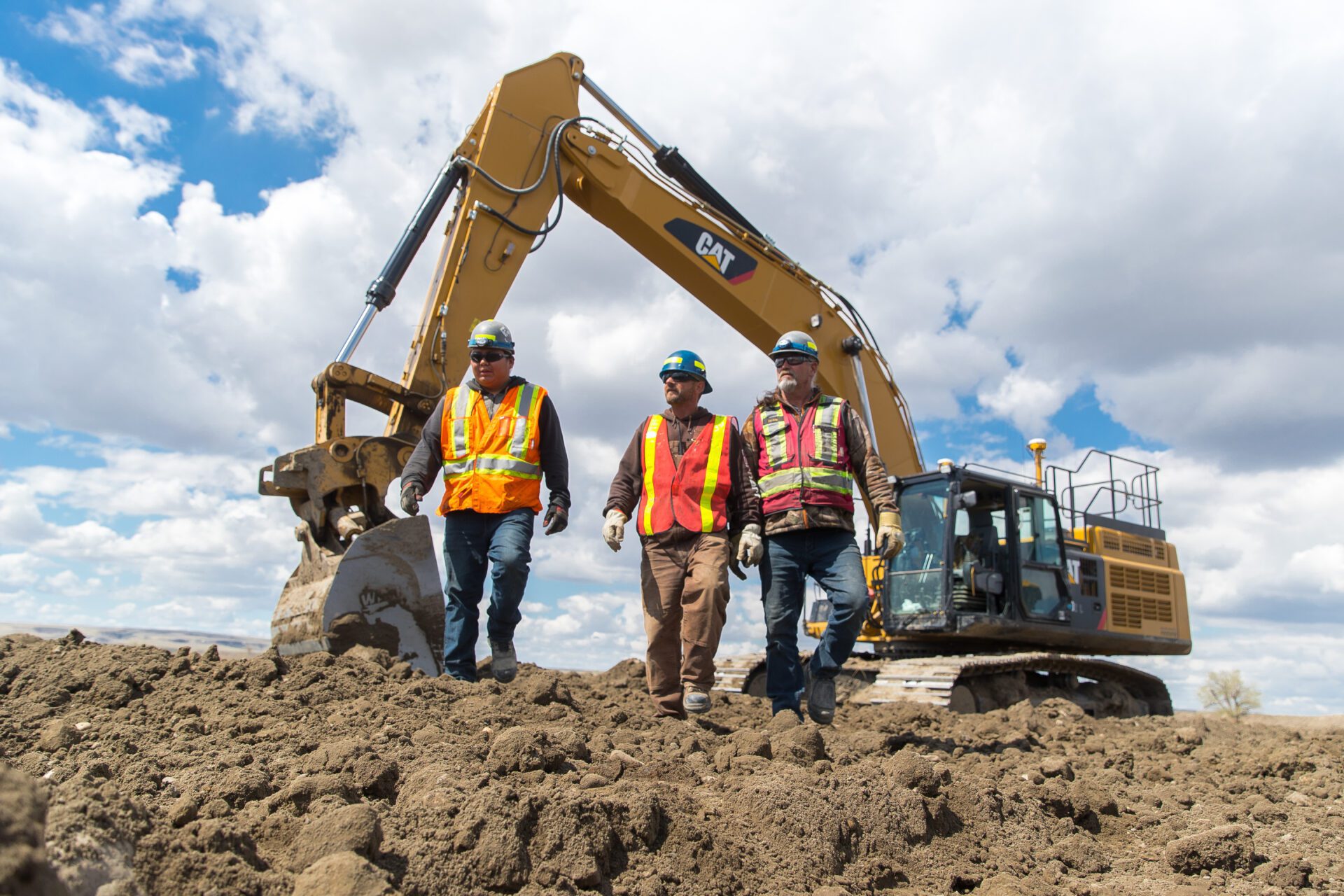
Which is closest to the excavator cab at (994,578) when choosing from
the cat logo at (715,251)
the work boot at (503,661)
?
the cat logo at (715,251)

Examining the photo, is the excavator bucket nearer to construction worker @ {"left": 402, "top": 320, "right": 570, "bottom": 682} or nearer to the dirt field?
construction worker @ {"left": 402, "top": 320, "right": 570, "bottom": 682}

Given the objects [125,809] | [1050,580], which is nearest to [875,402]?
[1050,580]

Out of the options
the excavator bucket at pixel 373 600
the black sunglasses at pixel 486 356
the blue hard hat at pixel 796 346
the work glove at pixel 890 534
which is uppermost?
the blue hard hat at pixel 796 346

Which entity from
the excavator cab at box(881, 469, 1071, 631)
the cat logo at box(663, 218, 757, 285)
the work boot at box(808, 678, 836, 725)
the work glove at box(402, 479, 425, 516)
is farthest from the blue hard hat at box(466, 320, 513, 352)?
the excavator cab at box(881, 469, 1071, 631)

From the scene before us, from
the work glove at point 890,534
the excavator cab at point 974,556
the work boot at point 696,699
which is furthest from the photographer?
the excavator cab at point 974,556

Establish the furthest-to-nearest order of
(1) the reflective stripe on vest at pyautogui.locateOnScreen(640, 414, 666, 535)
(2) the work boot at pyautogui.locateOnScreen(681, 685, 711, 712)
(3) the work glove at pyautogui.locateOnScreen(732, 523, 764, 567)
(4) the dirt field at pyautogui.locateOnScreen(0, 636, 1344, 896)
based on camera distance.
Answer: (1) the reflective stripe on vest at pyautogui.locateOnScreen(640, 414, 666, 535) → (3) the work glove at pyautogui.locateOnScreen(732, 523, 764, 567) → (2) the work boot at pyautogui.locateOnScreen(681, 685, 711, 712) → (4) the dirt field at pyautogui.locateOnScreen(0, 636, 1344, 896)

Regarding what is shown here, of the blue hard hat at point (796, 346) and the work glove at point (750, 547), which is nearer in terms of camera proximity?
the work glove at point (750, 547)

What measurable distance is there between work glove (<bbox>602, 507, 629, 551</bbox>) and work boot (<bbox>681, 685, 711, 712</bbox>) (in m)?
0.77

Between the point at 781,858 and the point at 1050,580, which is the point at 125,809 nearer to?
the point at 781,858

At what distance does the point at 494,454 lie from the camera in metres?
4.90

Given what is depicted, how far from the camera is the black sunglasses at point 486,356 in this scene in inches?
198

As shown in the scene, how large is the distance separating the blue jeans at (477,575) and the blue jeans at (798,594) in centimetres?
122

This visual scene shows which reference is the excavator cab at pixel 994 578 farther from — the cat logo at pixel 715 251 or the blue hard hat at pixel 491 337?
the blue hard hat at pixel 491 337

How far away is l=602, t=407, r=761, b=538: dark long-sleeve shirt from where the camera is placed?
15.6 feet
